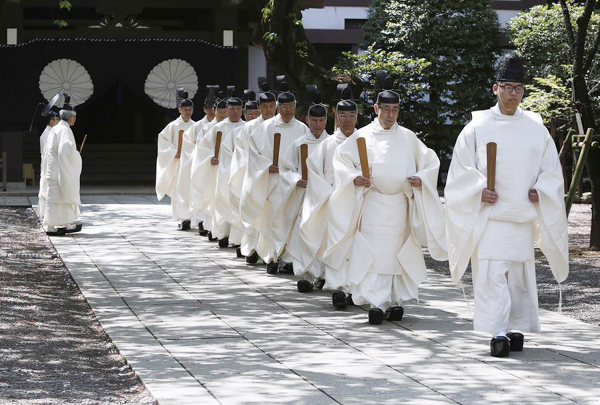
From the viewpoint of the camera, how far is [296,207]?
34.2ft

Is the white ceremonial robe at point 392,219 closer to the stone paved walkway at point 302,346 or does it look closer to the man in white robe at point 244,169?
the stone paved walkway at point 302,346

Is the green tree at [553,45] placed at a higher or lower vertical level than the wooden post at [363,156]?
higher

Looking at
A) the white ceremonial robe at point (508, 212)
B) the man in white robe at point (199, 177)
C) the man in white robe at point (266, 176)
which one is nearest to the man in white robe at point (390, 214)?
the white ceremonial robe at point (508, 212)

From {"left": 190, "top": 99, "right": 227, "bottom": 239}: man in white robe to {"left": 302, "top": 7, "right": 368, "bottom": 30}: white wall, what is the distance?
1542 cm

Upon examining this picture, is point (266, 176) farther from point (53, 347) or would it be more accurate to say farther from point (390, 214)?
point (53, 347)

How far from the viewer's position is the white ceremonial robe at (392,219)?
802 cm

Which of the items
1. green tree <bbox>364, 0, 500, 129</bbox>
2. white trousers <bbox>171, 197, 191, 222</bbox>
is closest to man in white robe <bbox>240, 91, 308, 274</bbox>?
white trousers <bbox>171, 197, 191, 222</bbox>

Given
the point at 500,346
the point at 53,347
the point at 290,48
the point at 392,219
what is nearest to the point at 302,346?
the point at 500,346

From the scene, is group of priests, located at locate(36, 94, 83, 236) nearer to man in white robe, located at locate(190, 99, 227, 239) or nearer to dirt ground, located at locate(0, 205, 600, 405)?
dirt ground, located at locate(0, 205, 600, 405)

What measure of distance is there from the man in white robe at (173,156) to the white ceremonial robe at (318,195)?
602 cm

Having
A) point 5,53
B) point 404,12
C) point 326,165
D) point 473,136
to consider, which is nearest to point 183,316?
point 326,165

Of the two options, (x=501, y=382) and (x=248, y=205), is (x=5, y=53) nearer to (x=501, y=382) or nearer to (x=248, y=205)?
(x=248, y=205)

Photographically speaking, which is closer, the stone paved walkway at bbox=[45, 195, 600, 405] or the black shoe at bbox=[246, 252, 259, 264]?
the stone paved walkway at bbox=[45, 195, 600, 405]

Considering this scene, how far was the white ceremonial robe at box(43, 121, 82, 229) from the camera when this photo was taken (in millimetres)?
14086
